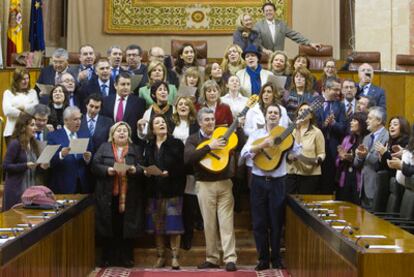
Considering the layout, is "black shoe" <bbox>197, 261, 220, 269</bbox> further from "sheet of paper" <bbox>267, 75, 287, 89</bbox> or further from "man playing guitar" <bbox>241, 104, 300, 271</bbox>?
"sheet of paper" <bbox>267, 75, 287, 89</bbox>

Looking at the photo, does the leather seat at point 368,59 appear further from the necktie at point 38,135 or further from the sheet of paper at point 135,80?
the necktie at point 38,135

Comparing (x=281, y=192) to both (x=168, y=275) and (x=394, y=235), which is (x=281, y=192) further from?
(x=394, y=235)

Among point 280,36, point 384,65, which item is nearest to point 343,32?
point 384,65

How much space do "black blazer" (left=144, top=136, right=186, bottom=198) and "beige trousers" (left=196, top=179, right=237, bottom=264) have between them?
218 mm

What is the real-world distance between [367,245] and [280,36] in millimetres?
6820

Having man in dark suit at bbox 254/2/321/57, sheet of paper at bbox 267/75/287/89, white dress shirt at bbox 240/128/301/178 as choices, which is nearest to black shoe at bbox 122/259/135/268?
white dress shirt at bbox 240/128/301/178

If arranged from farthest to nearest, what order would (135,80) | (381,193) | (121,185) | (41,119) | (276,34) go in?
(276,34)
(135,80)
(41,119)
(121,185)
(381,193)

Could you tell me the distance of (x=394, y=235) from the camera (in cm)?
553

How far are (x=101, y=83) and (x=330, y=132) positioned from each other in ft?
7.80

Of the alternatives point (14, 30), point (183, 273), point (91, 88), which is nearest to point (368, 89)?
point (91, 88)

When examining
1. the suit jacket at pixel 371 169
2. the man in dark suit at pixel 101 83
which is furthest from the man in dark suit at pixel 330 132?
the man in dark suit at pixel 101 83

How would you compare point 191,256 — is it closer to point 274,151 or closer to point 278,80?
point 274,151

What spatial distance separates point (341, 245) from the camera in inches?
212

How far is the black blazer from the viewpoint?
838 cm
